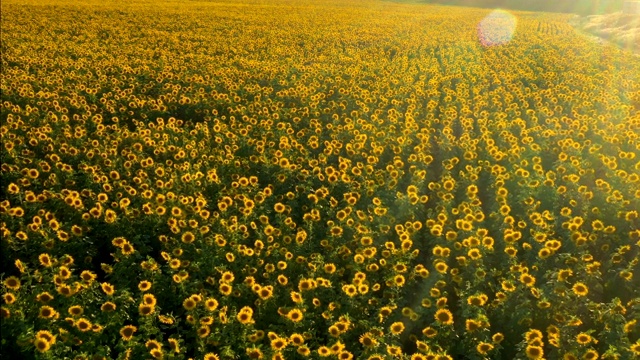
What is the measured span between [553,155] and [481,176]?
72.6 inches

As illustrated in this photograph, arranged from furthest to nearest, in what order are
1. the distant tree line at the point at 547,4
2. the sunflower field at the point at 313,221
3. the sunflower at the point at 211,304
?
1. the distant tree line at the point at 547,4
2. the sunflower at the point at 211,304
3. the sunflower field at the point at 313,221

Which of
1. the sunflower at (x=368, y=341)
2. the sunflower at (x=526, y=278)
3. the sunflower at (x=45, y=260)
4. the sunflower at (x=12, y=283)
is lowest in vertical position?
the sunflower at (x=368, y=341)

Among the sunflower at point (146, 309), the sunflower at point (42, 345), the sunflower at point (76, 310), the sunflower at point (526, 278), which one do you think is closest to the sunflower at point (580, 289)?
the sunflower at point (526, 278)

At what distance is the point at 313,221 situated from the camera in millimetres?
7262

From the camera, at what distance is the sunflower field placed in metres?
4.90

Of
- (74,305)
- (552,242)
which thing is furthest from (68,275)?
(552,242)

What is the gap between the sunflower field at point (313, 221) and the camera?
4.90m

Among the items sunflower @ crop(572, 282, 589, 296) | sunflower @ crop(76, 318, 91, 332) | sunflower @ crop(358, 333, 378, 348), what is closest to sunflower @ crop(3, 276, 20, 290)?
sunflower @ crop(76, 318, 91, 332)

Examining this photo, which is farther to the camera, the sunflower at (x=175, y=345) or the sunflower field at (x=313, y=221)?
the sunflower field at (x=313, y=221)

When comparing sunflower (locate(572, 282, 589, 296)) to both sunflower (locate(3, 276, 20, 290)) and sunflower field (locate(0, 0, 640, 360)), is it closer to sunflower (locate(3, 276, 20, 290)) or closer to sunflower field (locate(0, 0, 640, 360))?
sunflower field (locate(0, 0, 640, 360))

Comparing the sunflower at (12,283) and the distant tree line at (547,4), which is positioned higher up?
the distant tree line at (547,4)

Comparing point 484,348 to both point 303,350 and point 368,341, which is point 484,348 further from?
point 303,350

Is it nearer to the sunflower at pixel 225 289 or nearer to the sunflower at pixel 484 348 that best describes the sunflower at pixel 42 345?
the sunflower at pixel 225 289

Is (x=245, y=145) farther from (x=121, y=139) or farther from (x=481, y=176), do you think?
(x=481, y=176)
